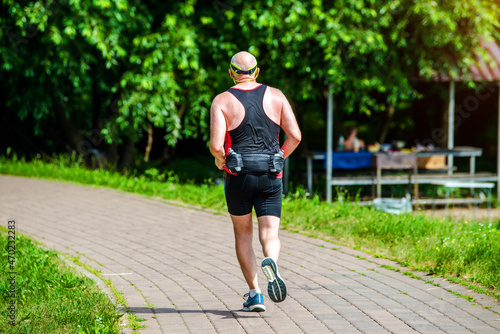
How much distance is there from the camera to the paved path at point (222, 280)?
189 inches

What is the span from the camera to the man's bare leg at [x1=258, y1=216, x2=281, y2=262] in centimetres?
486

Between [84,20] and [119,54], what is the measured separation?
2.81ft

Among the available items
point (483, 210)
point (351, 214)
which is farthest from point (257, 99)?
point (483, 210)

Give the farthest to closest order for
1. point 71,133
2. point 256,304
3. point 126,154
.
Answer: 1. point 126,154
2. point 71,133
3. point 256,304

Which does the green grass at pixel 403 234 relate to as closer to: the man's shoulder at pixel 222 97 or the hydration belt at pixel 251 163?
the hydration belt at pixel 251 163

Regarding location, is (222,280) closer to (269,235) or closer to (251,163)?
(269,235)

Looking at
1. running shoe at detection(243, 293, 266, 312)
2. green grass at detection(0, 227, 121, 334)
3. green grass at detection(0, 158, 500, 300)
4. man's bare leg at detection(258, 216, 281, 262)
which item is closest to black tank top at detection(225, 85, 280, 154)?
man's bare leg at detection(258, 216, 281, 262)

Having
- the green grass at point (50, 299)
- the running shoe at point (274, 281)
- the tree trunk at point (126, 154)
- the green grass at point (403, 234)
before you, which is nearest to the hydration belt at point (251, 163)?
the running shoe at point (274, 281)

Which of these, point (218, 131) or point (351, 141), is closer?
point (218, 131)

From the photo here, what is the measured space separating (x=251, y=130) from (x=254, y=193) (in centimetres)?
46

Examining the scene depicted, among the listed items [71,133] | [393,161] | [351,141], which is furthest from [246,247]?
[71,133]

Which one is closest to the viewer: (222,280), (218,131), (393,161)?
(218,131)

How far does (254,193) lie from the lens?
16.0 ft

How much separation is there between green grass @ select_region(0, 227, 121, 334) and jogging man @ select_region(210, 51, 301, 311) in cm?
115
